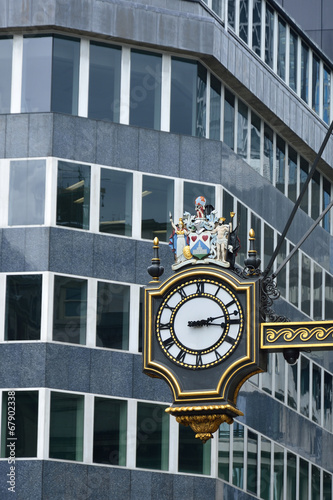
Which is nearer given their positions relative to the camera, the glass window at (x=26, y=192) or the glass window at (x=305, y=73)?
the glass window at (x=26, y=192)

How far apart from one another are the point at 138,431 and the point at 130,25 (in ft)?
39.6

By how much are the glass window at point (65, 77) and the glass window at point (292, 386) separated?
12361mm

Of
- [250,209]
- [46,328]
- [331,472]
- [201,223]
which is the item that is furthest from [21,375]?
[201,223]

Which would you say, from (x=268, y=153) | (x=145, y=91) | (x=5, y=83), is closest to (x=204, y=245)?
(x=5, y=83)

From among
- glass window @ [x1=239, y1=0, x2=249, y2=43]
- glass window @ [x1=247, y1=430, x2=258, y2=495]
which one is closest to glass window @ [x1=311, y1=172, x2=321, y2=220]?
glass window @ [x1=239, y1=0, x2=249, y2=43]

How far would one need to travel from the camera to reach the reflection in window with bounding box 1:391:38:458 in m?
50.0

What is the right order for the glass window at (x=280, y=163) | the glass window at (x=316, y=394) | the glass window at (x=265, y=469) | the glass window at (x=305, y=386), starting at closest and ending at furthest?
the glass window at (x=265, y=469) → the glass window at (x=305, y=386) → the glass window at (x=280, y=163) → the glass window at (x=316, y=394)

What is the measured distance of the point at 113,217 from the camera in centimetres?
5275

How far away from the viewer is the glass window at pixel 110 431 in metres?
50.8

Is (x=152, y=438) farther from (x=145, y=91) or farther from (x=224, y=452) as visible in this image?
(x=145, y=91)

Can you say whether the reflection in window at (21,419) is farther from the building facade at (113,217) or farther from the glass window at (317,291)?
the glass window at (317,291)

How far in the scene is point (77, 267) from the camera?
51.4 m

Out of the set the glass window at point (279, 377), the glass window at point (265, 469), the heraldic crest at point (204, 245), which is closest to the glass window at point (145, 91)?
the glass window at point (279, 377)

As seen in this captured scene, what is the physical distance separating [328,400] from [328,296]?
395 cm
